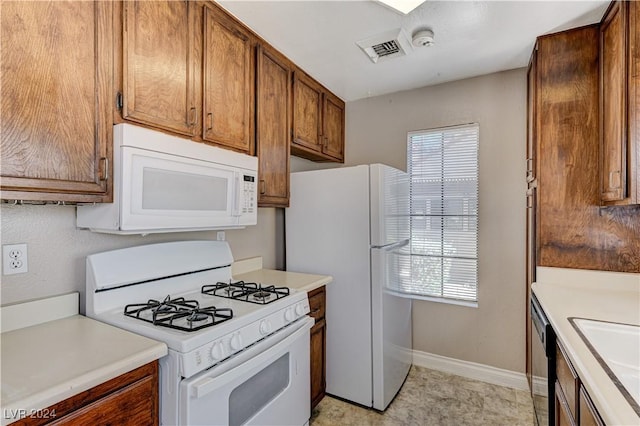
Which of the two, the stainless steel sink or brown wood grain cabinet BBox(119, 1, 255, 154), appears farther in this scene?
brown wood grain cabinet BBox(119, 1, 255, 154)

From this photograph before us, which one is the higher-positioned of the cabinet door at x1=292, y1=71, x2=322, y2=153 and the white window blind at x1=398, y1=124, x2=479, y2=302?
the cabinet door at x1=292, y1=71, x2=322, y2=153

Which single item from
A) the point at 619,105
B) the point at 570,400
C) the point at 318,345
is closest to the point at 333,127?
the point at 318,345

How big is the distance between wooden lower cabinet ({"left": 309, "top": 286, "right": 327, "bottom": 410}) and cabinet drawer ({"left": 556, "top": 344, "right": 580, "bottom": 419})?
130 cm

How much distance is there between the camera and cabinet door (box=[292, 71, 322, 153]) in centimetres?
247

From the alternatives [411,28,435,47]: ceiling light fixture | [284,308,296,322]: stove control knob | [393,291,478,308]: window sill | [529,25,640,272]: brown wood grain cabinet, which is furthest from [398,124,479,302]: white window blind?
[284,308,296,322]: stove control knob

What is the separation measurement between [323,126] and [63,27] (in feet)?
6.32

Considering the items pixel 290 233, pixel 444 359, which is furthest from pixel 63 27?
pixel 444 359

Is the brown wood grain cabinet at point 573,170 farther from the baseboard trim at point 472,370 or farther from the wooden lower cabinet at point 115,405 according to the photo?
the wooden lower cabinet at point 115,405

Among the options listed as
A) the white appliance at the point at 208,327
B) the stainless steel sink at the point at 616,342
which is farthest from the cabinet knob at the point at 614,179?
the white appliance at the point at 208,327

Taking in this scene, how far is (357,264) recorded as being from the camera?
2.24m

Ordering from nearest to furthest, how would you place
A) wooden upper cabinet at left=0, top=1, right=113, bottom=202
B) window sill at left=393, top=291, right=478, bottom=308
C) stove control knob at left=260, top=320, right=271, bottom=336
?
wooden upper cabinet at left=0, top=1, right=113, bottom=202 → stove control knob at left=260, top=320, right=271, bottom=336 → window sill at left=393, top=291, right=478, bottom=308

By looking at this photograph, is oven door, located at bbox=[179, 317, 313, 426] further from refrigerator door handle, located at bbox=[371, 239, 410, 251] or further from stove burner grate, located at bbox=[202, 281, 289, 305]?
refrigerator door handle, located at bbox=[371, 239, 410, 251]

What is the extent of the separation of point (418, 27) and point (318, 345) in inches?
81.6

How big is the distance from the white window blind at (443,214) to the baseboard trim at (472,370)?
518 millimetres
